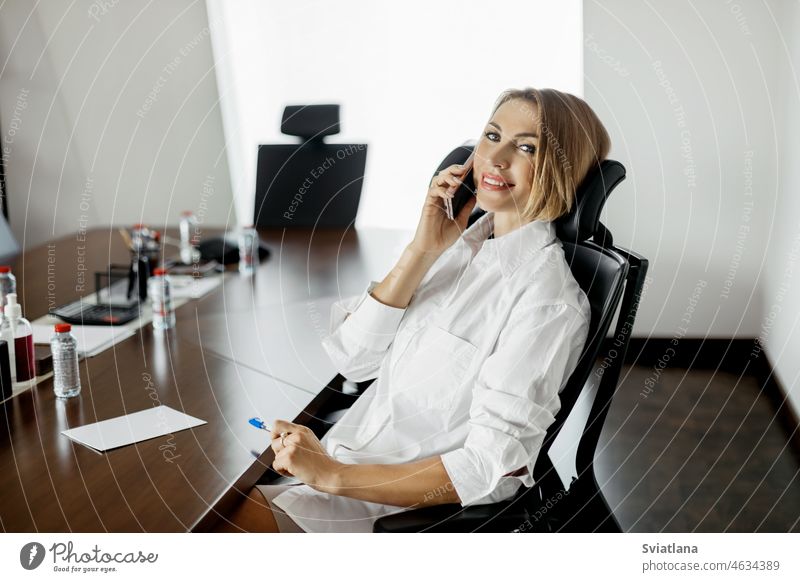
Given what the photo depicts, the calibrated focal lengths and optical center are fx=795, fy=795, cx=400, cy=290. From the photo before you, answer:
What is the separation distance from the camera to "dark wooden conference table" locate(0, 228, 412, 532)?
4.03 feet

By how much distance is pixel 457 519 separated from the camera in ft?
4.07

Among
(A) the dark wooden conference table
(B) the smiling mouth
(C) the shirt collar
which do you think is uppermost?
(B) the smiling mouth

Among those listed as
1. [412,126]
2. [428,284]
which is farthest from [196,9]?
[428,284]

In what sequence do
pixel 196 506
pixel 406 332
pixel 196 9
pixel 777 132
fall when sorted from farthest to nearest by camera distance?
1. pixel 196 9
2. pixel 777 132
3. pixel 406 332
4. pixel 196 506

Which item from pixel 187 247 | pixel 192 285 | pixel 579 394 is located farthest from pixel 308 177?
pixel 579 394

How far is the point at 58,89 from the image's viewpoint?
4520 mm

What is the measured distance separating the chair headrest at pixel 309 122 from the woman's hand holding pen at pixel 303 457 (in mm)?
1769

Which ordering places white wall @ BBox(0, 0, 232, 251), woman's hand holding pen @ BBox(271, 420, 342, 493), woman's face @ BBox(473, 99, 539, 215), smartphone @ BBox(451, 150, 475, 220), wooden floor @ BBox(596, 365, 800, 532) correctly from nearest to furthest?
1. woman's hand holding pen @ BBox(271, 420, 342, 493)
2. woman's face @ BBox(473, 99, 539, 215)
3. smartphone @ BBox(451, 150, 475, 220)
4. wooden floor @ BBox(596, 365, 800, 532)
5. white wall @ BBox(0, 0, 232, 251)

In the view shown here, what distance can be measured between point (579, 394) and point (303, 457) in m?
0.47

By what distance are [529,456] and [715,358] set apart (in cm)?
246

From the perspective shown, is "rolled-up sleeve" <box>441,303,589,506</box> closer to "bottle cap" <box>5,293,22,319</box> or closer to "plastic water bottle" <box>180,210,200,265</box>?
"bottle cap" <box>5,293,22,319</box>

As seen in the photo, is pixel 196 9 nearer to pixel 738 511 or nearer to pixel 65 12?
pixel 65 12

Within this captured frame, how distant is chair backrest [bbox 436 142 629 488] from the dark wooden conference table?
1.76ft

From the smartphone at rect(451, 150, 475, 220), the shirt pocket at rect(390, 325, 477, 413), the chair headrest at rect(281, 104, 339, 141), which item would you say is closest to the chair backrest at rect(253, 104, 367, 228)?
the chair headrest at rect(281, 104, 339, 141)
